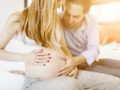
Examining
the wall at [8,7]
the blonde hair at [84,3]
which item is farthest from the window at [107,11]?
the wall at [8,7]

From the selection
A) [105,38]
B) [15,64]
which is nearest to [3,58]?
[15,64]

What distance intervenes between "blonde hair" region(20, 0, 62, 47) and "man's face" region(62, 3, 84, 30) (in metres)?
0.07

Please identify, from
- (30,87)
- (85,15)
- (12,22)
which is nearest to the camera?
(30,87)

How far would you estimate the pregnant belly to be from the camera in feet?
3.54

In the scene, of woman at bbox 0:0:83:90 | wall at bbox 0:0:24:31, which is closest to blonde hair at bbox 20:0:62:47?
woman at bbox 0:0:83:90


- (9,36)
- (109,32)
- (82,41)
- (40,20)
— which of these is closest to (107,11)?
(109,32)

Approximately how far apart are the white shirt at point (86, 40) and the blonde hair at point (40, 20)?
124 millimetres

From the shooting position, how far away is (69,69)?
1.15 metres

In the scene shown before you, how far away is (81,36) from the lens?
4.11 ft

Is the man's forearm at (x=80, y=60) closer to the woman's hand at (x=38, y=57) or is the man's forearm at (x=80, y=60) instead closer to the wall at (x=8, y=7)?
the woman's hand at (x=38, y=57)

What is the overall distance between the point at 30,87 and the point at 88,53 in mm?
399

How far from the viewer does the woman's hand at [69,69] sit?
1.12 metres

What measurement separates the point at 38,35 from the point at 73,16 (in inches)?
8.6

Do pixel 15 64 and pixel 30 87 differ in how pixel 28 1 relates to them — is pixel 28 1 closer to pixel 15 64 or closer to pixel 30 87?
pixel 15 64
